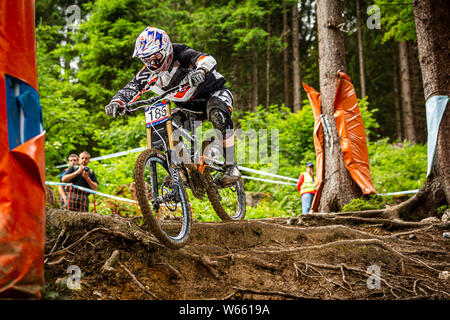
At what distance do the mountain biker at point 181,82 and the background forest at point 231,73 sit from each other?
4.46 m

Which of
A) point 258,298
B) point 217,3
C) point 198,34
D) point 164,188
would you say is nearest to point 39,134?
point 164,188

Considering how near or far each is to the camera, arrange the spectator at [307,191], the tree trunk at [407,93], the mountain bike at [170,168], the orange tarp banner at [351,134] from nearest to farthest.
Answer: the mountain bike at [170,168] < the orange tarp banner at [351,134] < the spectator at [307,191] < the tree trunk at [407,93]

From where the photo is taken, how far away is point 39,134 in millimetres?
2523

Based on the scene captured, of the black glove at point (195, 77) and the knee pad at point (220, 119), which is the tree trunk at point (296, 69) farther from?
the black glove at point (195, 77)

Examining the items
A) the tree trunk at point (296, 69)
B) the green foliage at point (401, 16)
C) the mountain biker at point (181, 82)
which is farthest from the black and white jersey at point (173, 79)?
the tree trunk at point (296, 69)

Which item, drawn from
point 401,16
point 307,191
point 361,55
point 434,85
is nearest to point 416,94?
point 361,55

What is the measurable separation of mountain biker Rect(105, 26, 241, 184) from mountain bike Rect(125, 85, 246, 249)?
0.46 ft

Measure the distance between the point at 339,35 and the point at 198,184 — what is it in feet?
17.1

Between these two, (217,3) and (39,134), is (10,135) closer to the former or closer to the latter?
(39,134)

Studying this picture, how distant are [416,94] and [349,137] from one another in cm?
1546

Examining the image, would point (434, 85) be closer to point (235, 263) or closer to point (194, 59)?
point (194, 59)

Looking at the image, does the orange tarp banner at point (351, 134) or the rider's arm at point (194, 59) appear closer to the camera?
the rider's arm at point (194, 59)

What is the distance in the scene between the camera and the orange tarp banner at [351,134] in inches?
278

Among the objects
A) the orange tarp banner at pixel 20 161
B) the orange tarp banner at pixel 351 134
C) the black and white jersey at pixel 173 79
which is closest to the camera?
the orange tarp banner at pixel 20 161
